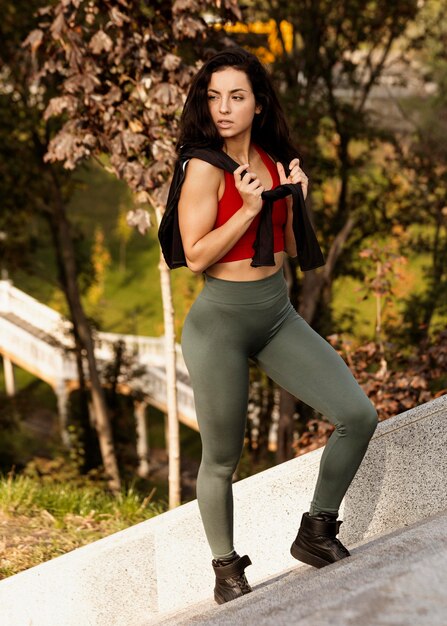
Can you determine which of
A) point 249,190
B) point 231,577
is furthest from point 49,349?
point 249,190

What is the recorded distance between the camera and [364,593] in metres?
2.60

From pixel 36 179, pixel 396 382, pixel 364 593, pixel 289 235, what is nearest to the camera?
pixel 364 593

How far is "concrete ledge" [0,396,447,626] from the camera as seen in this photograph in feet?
11.4

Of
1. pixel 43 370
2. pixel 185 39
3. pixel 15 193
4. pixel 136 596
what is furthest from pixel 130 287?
pixel 136 596

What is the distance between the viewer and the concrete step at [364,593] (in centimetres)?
247

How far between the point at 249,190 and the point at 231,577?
1337 mm

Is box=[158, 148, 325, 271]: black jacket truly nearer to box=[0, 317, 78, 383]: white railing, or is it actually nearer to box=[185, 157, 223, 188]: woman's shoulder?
box=[185, 157, 223, 188]: woman's shoulder

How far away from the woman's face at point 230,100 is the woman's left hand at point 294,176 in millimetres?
202

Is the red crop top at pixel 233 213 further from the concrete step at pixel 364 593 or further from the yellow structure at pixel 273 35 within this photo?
the yellow structure at pixel 273 35

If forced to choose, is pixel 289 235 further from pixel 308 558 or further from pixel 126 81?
pixel 126 81

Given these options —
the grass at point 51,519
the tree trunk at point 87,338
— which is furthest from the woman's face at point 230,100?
the tree trunk at point 87,338

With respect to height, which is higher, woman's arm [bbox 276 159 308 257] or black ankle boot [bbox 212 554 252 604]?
woman's arm [bbox 276 159 308 257]

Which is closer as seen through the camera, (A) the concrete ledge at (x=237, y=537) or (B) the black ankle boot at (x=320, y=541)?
(B) the black ankle boot at (x=320, y=541)

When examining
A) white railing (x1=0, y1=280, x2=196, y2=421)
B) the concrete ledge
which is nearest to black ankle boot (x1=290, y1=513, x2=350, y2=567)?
the concrete ledge
